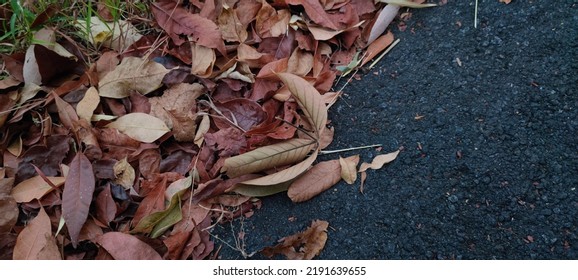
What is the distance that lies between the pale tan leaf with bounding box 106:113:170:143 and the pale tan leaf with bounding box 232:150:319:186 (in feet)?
0.91

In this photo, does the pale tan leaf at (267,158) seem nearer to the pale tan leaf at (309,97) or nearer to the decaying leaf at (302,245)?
the pale tan leaf at (309,97)

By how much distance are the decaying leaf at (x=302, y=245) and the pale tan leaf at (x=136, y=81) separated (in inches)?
22.5

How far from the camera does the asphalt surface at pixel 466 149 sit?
3.90 feet

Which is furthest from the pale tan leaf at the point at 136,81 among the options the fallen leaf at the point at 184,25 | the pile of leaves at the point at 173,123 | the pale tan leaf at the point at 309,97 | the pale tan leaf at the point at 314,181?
the pale tan leaf at the point at 314,181

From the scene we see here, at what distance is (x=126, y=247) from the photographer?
1.31 m

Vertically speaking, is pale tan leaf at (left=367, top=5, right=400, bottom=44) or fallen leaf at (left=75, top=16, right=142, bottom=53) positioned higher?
fallen leaf at (left=75, top=16, right=142, bottom=53)

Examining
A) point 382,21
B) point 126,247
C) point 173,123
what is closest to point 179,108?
point 173,123

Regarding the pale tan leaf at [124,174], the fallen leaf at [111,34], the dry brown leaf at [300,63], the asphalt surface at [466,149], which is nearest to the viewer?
the asphalt surface at [466,149]

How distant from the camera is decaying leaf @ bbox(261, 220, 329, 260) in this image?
1265 millimetres

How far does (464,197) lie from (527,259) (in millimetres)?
180

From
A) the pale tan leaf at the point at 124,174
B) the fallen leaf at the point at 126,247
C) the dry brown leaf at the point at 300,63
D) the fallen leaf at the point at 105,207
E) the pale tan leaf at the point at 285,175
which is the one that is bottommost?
the fallen leaf at the point at 126,247

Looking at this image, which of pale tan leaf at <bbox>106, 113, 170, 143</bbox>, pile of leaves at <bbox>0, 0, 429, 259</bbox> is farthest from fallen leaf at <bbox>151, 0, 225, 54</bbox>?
pale tan leaf at <bbox>106, 113, 170, 143</bbox>

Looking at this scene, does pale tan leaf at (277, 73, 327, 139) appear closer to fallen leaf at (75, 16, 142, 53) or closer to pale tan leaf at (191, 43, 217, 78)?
pale tan leaf at (191, 43, 217, 78)

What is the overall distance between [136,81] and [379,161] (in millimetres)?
697
